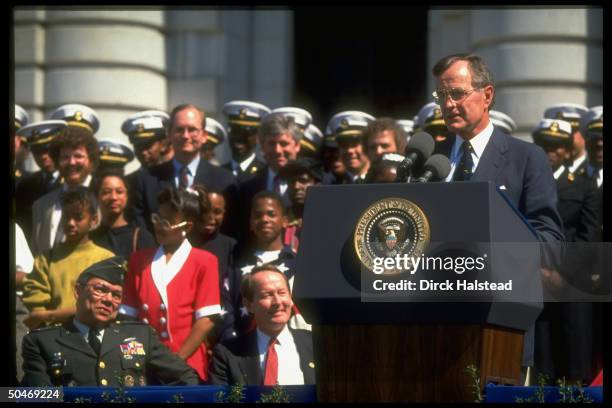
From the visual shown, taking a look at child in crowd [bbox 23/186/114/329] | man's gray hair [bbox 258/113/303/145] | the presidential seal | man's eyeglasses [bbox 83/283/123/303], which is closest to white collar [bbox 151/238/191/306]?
child in crowd [bbox 23/186/114/329]

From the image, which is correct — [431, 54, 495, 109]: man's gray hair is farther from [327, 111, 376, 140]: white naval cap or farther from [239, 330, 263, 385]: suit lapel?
[327, 111, 376, 140]: white naval cap

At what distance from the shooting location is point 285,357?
596 centimetres

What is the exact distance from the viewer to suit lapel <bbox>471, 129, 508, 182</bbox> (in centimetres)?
457

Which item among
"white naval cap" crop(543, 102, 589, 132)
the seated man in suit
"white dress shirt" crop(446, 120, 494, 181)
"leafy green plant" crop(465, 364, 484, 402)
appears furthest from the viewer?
"white naval cap" crop(543, 102, 589, 132)

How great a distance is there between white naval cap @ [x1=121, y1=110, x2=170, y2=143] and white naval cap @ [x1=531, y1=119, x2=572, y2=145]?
2.37 metres

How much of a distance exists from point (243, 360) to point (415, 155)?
204 cm

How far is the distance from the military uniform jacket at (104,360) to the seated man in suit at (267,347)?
0.28m

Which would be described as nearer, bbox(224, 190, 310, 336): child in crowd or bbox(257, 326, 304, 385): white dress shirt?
bbox(257, 326, 304, 385): white dress shirt

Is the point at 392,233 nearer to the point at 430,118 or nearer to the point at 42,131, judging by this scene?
the point at 430,118

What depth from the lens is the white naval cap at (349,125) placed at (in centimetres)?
833

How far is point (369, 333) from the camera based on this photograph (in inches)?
153

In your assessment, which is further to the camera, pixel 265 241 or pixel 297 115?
pixel 297 115

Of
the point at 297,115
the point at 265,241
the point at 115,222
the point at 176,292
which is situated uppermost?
the point at 297,115

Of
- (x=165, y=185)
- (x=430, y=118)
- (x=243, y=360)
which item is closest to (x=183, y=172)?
(x=165, y=185)
